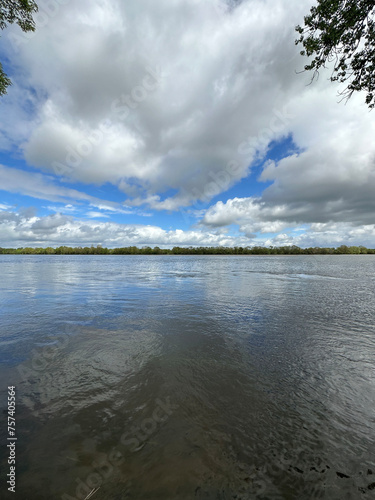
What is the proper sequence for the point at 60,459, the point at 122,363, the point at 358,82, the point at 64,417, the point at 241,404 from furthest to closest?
the point at 358,82 → the point at 122,363 → the point at 241,404 → the point at 64,417 → the point at 60,459

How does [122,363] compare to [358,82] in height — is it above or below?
below

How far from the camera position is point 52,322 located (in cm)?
1141

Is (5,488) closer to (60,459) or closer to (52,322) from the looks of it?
(60,459)

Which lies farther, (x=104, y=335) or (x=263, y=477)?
(x=104, y=335)

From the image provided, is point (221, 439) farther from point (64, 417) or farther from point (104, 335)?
point (104, 335)

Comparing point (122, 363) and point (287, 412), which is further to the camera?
point (122, 363)

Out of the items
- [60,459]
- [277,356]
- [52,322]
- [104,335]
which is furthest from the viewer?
[52,322]

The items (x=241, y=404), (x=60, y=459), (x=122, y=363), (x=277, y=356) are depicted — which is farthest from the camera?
(x=277, y=356)

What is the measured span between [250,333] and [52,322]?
33.0 ft

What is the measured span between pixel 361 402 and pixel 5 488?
23.7 feet

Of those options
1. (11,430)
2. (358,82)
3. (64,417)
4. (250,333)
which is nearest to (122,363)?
(64,417)

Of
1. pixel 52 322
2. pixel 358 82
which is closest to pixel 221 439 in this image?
pixel 52 322

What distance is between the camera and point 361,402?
5285 millimetres

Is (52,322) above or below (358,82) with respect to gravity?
below
